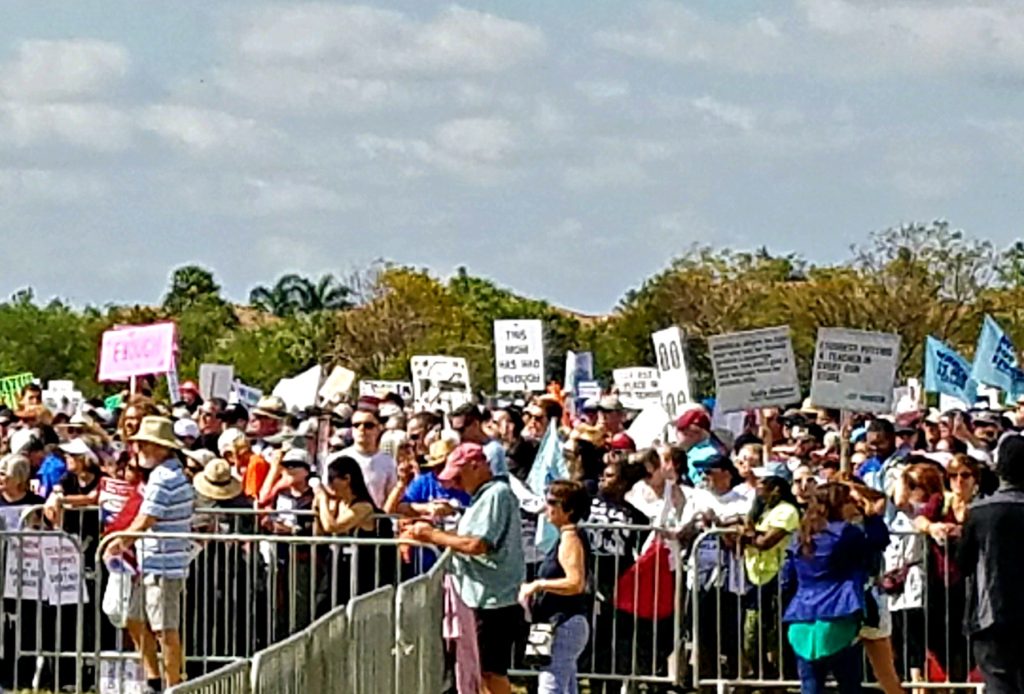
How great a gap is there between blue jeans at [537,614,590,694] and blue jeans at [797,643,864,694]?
1.49 meters

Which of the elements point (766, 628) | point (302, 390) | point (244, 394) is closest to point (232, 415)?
point (766, 628)

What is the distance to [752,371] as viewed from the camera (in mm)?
20875

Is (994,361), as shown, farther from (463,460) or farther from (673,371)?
(463,460)

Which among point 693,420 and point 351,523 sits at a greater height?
point 693,420

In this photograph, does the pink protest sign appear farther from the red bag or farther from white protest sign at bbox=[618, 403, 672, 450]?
the red bag

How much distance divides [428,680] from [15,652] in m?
4.92

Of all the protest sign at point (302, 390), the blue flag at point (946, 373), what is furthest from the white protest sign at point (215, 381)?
the blue flag at point (946, 373)

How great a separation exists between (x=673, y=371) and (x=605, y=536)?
19.8ft

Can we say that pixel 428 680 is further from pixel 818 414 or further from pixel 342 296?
pixel 342 296

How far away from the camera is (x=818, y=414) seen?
24.9 meters

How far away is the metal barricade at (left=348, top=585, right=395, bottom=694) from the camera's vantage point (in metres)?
10.0

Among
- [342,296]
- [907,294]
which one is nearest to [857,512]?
[907,294]

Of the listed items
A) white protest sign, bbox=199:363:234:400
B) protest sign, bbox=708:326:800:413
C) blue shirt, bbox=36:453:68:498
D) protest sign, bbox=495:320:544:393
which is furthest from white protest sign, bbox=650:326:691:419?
white protest sign, bbox=199:363:234:400

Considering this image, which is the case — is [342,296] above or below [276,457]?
above
